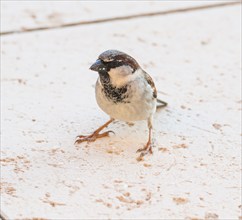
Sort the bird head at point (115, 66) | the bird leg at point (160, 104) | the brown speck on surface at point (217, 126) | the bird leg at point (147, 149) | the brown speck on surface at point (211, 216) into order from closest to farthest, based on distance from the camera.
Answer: the brown speck on surface at point (211, 216) < the bird head at point (115, 66) < the bird leg at point (147, 149) < the brown speck on surface at point (217, 126) < the bird leg at point (160, 104)

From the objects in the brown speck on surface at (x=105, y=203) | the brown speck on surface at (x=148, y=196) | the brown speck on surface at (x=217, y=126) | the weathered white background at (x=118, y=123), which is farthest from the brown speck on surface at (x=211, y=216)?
the brown speck on surface at (x=217, y=126)

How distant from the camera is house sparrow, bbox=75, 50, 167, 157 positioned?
8.84 ft

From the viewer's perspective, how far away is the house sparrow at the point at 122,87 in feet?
8.84

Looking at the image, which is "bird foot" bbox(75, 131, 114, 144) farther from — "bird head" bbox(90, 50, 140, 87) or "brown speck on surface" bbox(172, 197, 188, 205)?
"brown speck on surface" bbox(172, 197, 188, 205)

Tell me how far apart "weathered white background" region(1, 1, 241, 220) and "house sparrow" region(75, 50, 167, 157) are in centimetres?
24

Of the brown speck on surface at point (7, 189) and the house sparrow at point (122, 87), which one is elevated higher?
the house sparrow at point (122, 87)

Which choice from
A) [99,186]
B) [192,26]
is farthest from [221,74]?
[99,186]

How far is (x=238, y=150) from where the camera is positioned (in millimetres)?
2961

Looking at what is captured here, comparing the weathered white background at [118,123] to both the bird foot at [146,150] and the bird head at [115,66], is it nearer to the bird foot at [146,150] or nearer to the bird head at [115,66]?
the bird foot at [146,150]

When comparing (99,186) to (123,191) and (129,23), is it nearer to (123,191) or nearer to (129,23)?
(123,191)

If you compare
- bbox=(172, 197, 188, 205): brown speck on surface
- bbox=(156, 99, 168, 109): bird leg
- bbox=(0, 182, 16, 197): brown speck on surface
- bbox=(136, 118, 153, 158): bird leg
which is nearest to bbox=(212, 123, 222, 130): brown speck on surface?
bbox=(156, 99, 168, 109): bird leg

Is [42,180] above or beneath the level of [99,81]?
beneath

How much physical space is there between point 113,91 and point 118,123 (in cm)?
46

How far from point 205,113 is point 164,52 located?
807 millimetres
